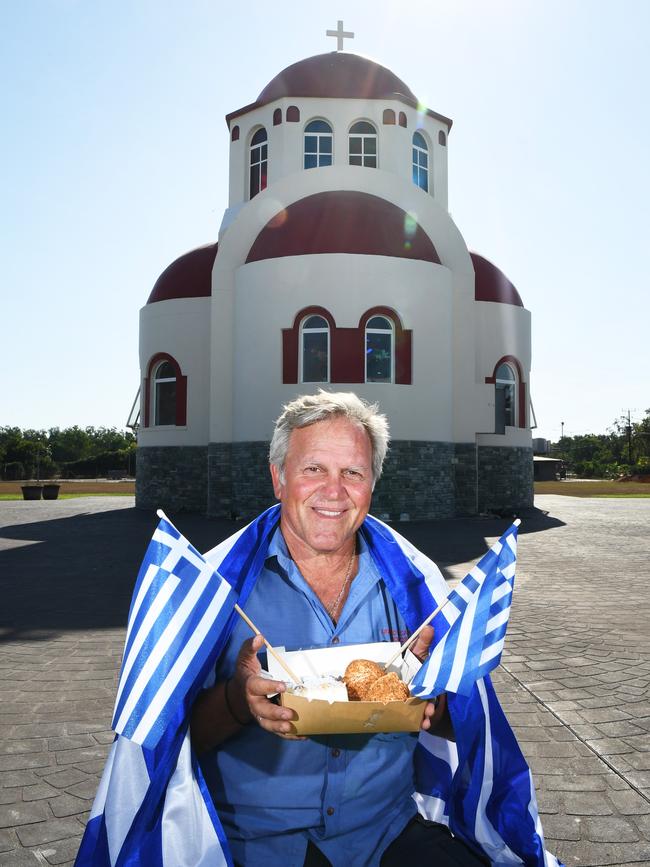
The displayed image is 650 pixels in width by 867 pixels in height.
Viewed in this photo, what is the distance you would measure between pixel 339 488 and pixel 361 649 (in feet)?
2.16

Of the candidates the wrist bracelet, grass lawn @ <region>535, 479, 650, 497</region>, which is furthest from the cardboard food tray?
grass lawn @ <region>535, 479, 650, 497</region>

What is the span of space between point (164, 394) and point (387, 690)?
22396 mm

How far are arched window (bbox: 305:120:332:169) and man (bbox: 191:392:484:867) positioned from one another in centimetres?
2214

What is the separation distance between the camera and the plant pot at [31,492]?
32.1m

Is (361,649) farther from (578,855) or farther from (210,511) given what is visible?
(210,511)

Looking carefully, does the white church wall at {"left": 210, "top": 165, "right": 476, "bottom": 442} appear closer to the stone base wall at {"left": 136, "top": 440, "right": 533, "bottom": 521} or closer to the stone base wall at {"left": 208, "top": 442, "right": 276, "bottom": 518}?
the stone base wall at {"left": 208, "top": 442, "right": 276, "bottom": 518}

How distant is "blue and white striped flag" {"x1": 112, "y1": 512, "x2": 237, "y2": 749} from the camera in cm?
219

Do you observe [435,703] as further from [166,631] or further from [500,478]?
[500,478]

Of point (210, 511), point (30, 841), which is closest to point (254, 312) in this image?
point (210, 511)

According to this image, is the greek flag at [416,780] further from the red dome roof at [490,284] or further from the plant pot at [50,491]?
the plant pot at [50,491]

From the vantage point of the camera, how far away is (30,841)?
3.22 m

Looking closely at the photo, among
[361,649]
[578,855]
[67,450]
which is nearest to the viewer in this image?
[361,649]

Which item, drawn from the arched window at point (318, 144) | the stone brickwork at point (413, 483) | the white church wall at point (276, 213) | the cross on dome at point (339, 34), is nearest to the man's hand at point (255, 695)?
the stone brickwork at point (413, 483)

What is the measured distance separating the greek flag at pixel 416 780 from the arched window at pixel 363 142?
2248cm
